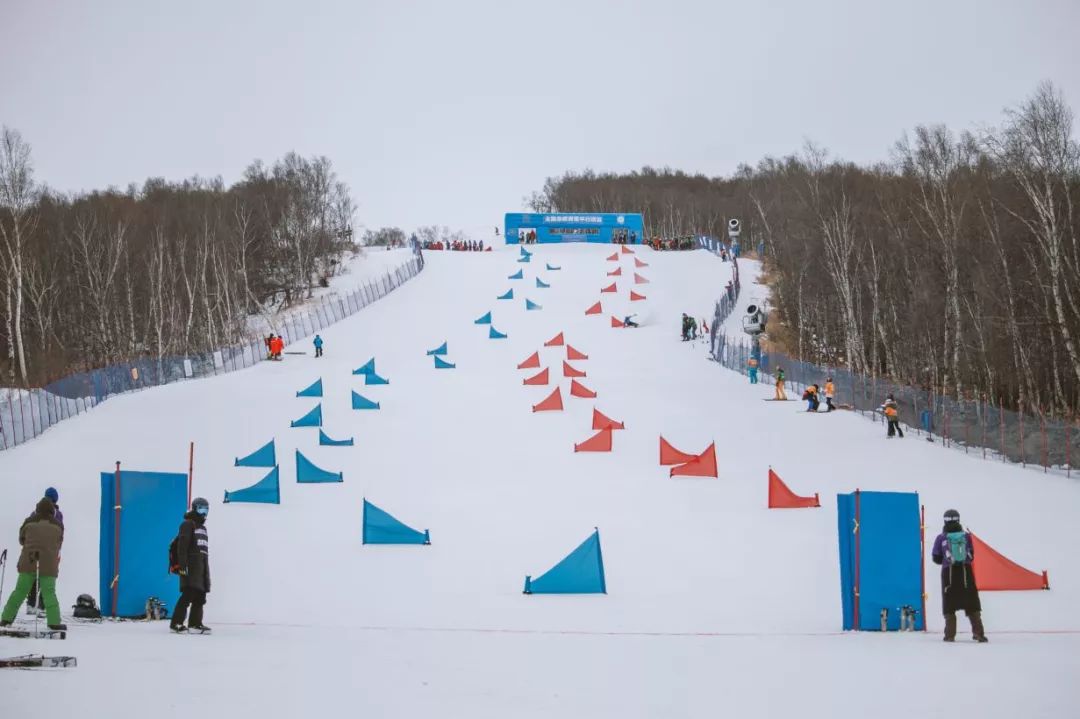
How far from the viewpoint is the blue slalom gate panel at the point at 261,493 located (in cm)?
2086

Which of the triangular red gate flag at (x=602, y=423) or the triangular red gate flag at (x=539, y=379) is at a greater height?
the triangular red gate flag at (x=539, y=379)

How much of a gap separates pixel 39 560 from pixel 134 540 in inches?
52.6

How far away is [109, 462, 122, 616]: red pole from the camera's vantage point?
11.3 m

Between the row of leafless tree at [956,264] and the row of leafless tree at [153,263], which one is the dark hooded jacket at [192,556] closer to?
the row of leafless tree at [956,264]

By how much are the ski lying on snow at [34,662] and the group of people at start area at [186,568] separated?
184 centimetres

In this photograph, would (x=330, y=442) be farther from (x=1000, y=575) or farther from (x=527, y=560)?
(x=1000, y=575)

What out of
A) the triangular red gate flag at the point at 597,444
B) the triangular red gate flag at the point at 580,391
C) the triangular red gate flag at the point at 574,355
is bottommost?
the triangular red gate flag at the point at 597,444

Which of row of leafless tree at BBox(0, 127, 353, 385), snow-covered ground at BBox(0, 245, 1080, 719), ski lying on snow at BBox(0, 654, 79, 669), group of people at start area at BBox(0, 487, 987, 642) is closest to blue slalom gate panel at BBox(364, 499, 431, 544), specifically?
snow-covered ground at BBox(0, 245, 1080, 719)

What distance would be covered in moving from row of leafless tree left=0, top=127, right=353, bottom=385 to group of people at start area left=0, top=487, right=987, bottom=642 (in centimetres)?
4016

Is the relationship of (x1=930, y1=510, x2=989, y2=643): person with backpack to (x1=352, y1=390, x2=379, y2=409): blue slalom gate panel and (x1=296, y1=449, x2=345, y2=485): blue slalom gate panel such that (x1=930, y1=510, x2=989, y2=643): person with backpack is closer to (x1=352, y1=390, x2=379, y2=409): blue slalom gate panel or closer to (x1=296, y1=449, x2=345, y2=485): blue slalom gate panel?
(x1=296, y1=449, x2=345, y2=485): blue slalom gate panel

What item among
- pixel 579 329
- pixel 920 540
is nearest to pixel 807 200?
pixel 579 329

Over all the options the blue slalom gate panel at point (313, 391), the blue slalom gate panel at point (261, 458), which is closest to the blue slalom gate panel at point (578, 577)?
the blue slalom gate panel at point (261, 458)

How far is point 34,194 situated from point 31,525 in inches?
1736

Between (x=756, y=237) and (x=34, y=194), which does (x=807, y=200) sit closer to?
(x=34, y=194)
